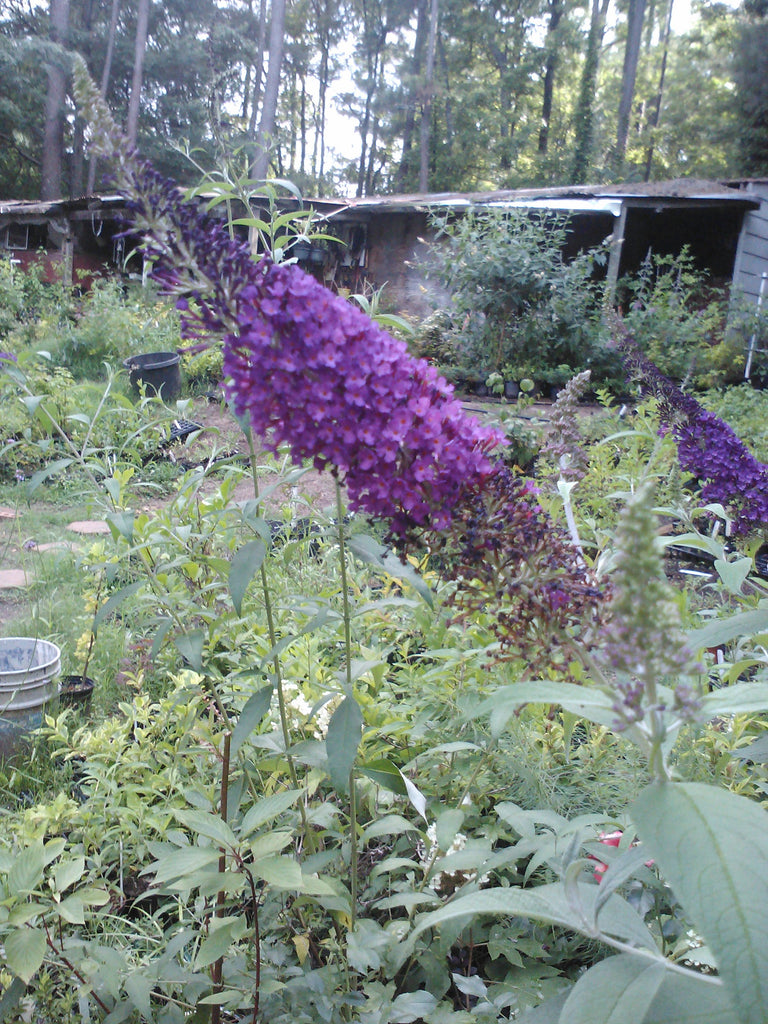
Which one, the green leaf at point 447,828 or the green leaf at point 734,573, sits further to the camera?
the green leaf at point 734,573

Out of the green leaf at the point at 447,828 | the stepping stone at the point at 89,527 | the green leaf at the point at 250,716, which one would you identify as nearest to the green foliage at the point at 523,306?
the stepping stone at the point at 89,527

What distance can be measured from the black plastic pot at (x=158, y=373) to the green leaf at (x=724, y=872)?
7.52 m

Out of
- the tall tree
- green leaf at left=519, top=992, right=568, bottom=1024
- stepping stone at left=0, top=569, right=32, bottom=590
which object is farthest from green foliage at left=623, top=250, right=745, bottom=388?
the tall tree

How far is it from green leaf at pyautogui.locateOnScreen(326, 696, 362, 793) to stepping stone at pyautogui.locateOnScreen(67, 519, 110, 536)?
12.9 ft

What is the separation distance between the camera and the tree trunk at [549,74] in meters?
27.8

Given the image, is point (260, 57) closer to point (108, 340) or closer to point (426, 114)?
point (426, 114)

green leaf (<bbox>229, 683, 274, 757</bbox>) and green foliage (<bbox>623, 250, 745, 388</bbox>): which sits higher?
green foliage (<bbox>623, 250, 745, 388</bbox>)

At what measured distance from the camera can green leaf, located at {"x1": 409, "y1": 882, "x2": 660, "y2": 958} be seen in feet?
2.60

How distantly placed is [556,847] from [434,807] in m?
0.38

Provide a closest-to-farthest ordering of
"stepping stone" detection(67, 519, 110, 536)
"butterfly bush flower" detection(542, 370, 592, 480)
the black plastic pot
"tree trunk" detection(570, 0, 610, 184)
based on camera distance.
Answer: "butterfly bush flower" detection(542, 370, 592, 480) < "stepping stone" detection(67, 519, 110, 536) < the black plastic pot < "tree trunk" detection(570, 0, 610, 184)

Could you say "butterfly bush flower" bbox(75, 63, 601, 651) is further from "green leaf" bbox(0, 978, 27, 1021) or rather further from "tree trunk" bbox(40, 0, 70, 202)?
"tree trunk" bbox(40, 0, 70, 202)

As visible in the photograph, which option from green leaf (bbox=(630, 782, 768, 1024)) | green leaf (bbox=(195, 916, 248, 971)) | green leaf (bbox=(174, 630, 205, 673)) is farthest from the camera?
green leaf (bbox=(174, 630, 205, 673))

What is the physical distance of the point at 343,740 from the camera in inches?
42.3

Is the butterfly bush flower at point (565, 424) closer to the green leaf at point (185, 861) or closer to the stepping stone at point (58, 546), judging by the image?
the green leaf at point (185, 861)
